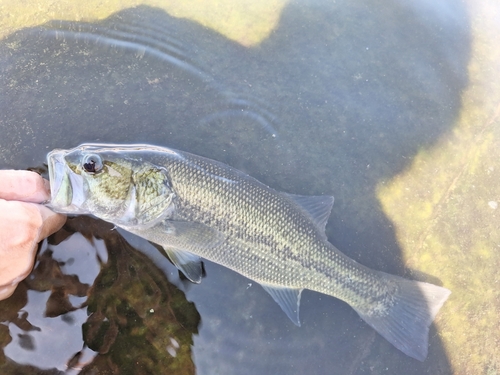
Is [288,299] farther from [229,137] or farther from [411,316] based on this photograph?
[229,137]

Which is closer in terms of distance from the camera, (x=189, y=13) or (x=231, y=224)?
(x=231, y=224)

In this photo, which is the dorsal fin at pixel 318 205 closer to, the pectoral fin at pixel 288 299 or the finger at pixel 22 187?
the pectoral fin at pixel 288 299

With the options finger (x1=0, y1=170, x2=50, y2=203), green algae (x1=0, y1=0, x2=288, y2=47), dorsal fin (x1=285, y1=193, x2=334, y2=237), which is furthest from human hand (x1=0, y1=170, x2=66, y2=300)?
dorsal fin (x1=285, y1=193, x2=334, y2=237)

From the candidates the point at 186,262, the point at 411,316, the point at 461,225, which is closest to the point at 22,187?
the point at 186,262

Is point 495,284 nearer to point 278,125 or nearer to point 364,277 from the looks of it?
point 364,277

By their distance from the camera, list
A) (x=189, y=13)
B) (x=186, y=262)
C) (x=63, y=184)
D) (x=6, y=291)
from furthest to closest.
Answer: (x=189, y=13), (x=186, y=262), (x=6, y=291), (x=63, y=184)

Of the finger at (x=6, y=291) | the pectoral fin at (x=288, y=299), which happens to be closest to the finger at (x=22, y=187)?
the finger at (x=6, y=291)

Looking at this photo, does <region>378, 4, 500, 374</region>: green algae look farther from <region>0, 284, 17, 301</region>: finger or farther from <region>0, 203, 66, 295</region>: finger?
<region>0, 284, 17, 301</region>: finger
